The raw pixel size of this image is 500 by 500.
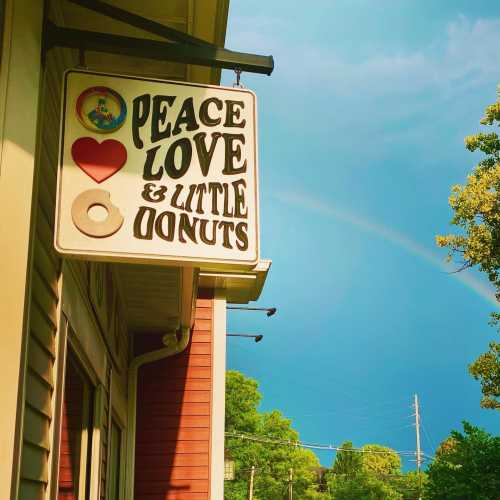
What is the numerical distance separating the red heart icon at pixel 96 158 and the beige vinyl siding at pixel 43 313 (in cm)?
13

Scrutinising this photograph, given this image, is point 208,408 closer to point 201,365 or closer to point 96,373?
point 201,365

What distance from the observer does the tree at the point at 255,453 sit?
3972 centimetres

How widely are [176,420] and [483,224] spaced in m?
7.49

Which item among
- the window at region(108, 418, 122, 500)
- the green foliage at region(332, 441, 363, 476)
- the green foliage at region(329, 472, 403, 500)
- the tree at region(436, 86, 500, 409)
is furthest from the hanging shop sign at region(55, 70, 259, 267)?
the green foliage at region(332, 441, 363, 476)

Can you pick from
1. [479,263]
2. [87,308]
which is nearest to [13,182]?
[87,308]

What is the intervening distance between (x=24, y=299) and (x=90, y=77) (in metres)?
0.75

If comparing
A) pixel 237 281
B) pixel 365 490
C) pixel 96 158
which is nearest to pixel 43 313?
pixel 96 158

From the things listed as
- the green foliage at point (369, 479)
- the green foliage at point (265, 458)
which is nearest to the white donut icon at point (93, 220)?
the green foliage at point (369, 479)

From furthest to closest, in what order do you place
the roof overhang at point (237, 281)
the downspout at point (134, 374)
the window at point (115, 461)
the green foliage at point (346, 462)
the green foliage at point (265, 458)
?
the green foliage at point (346, 462)
the green foliage at point (265, 458)
the roof overhang at point (237, 281)
the downspout at point (134, 374)
the window at point (115, 461)

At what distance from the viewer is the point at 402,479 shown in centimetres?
5194

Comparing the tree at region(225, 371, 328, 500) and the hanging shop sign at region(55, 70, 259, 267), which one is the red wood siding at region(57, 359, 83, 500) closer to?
the hanging shop sign at region(55, 70, 259, 267)

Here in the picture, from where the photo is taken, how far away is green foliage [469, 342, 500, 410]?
1150 cm

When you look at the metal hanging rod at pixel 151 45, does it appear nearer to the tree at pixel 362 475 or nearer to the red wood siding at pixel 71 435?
the red wood siding at pixel 71 435

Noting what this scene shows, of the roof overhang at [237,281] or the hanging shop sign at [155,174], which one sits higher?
the roof overhang at [237,281]
